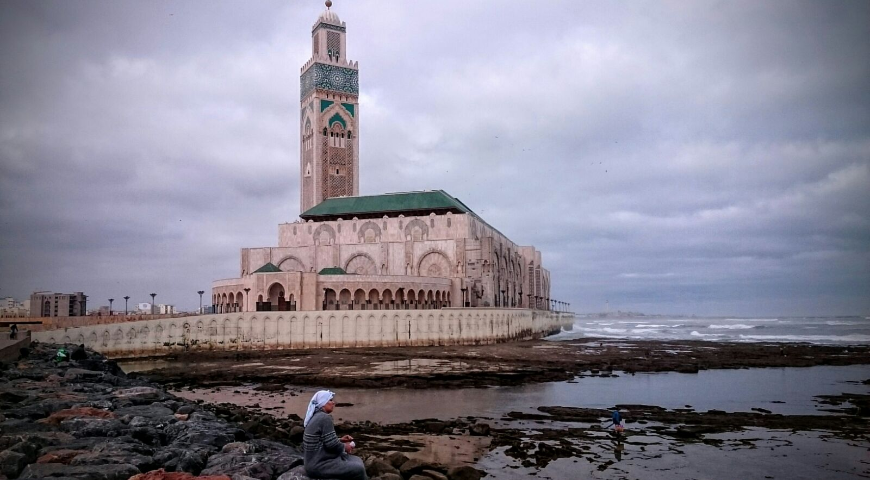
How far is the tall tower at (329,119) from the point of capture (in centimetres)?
6475

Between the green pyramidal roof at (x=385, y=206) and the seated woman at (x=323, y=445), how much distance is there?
49882 mm

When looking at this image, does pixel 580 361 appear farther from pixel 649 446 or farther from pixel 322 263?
pixel 322 263

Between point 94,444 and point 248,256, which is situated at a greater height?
point 248,256

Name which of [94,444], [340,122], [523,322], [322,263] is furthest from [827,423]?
[340,122]

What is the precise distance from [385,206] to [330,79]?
17.4m

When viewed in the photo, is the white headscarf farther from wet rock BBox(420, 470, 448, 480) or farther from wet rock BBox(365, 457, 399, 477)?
wet rock BBox(420, 470, 448, 480)

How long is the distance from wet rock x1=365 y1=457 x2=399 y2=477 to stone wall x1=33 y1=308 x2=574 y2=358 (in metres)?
27.4

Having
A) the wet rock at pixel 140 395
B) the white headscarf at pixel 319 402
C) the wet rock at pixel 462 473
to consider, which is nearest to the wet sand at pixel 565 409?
the wet rock at pixel 462 473

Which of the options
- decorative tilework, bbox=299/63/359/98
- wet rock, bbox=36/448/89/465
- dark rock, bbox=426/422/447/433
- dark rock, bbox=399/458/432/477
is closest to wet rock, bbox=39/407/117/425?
wet rock, bbox=36/448/89/465

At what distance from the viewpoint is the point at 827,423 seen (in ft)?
47.7

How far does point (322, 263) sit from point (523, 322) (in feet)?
64.9

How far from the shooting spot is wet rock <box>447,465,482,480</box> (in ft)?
30.9

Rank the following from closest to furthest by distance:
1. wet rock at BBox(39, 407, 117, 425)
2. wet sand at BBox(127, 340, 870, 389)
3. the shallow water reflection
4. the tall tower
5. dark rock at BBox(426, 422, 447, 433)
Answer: wet rock at BBox(39, 407, 117, 425) < dark rock at BBox(426, 422, 447, 433) < the shallow water reflection < wet sand at BBox(127, 340, 870, 389) < the tall tower

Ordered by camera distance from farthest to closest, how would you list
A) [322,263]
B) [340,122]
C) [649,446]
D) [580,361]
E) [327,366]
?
1. [340,122]
2. [322,263]
3. [580,361]
4. [327,366]
5. [649,446]
